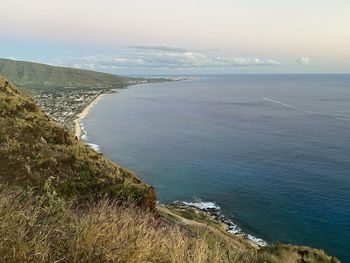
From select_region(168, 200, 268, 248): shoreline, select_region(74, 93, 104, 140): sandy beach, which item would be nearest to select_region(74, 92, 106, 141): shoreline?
select_region(74, 93, 104, 140): sandy beach

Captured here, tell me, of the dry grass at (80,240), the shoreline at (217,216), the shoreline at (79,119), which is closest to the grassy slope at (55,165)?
the dry grass at (80,240)

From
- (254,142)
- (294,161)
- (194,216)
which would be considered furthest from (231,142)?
(194,216)

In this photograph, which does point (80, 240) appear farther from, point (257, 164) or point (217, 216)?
point (257, 164)

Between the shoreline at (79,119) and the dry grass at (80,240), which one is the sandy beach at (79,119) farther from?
the dry grass at (80,240)

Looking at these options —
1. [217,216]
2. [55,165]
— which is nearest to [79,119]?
[217,216]

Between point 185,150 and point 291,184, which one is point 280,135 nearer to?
point 185,150

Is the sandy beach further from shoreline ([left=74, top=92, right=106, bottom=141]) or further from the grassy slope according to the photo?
the grassy slope
